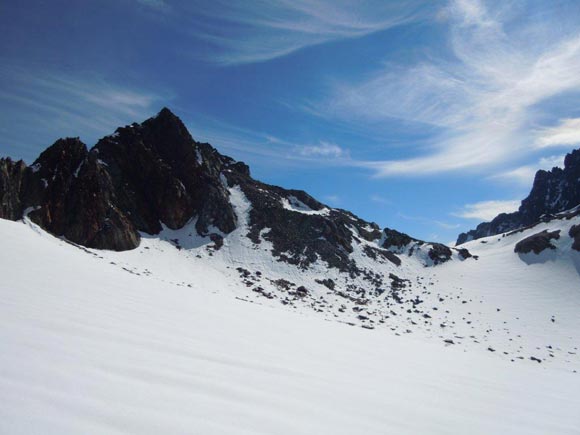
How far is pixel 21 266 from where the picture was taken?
7.33 m

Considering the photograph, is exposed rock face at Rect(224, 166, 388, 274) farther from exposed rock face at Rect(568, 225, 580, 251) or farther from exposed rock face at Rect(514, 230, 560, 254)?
exposed rock face at Rect(568, 225, 580, 251)

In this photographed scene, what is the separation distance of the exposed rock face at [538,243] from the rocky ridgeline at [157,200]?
9676 millimetres

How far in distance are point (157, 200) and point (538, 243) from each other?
2494 inches

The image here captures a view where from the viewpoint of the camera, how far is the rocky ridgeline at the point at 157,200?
3056 cm

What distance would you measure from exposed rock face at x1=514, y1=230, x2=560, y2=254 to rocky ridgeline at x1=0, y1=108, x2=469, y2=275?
968cm

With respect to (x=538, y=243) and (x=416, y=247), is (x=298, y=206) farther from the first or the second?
(x=538, y=243)

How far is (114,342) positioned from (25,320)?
1.14 metres

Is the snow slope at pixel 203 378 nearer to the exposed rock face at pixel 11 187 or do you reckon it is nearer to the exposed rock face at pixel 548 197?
the exposed rock face at pixel 11 187

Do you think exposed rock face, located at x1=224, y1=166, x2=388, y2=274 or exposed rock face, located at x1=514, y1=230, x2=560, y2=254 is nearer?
exposed rock face, located at x1=224, y1=166, x2=388, y2=274

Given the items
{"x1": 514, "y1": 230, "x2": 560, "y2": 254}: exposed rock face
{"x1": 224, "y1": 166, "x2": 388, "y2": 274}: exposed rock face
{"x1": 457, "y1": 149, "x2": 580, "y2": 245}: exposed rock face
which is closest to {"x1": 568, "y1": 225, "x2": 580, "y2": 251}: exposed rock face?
{"x1": 514, "y1": 230, "x2": 560, "y2": 254}: exposed rock face

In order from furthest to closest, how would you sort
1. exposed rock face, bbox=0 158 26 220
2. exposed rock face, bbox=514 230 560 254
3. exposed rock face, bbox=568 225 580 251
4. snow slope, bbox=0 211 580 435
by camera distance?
1. exposed rock face, bbox=514 230 560 254
2. exposed rock face, bbox=568 225 580 251
3. exposed rock face, bbox=0 158 26 220
4. snow slope, bbox=0 211 580 435

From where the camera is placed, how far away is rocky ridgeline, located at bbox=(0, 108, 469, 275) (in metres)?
30.6

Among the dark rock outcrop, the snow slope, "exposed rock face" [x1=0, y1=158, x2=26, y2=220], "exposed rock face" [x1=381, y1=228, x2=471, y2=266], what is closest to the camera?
the snow slope

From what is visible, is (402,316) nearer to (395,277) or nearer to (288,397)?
(395,277)
